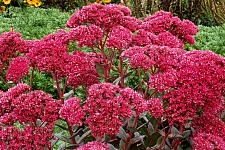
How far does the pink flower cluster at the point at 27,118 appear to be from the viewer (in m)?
2.06

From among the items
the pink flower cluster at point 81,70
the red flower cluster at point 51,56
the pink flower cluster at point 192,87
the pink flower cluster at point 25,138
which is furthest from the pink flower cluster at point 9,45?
the pink flower cluster at point 192,87

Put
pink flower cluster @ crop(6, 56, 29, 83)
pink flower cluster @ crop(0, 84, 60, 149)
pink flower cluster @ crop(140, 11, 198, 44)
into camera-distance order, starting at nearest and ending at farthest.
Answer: pink flower cluster @ crop(0, 84, 60, 149), pink flower cluster @ crop(6, 56, 29, 83), pink flower cluster @ crop(140, 11, 198, 44)

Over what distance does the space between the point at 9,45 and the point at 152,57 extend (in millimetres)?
843

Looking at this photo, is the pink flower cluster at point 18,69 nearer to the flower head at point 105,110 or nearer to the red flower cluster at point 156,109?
the flower head at point 105,110

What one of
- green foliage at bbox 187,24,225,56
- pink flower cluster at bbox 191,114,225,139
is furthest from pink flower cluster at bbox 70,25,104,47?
green foliage at bbox 187,24,225,56

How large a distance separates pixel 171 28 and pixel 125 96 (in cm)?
97

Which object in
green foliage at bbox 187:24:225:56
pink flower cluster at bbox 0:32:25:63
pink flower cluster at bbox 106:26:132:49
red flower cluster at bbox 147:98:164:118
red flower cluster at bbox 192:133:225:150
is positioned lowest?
green foliage at bbox 187:24:225:56

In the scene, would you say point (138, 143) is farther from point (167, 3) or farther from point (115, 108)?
point (167, 3)

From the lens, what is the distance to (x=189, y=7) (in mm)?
8039

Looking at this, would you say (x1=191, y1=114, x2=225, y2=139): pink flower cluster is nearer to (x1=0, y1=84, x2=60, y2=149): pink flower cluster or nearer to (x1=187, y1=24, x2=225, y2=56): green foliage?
(x1=0, y1=84, x2=60, y2=149): pink flower cluster

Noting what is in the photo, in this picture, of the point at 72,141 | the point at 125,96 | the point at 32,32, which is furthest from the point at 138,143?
the point at 32,32

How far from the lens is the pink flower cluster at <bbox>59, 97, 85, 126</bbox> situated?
2.01 metres

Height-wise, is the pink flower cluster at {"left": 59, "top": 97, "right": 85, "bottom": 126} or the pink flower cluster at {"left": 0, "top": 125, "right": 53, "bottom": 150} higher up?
the pink flower cluster at {"left": 59, "top": 97, "right": 85, "bottom": 126}

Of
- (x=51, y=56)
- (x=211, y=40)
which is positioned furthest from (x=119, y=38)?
(x=211, y=40)
